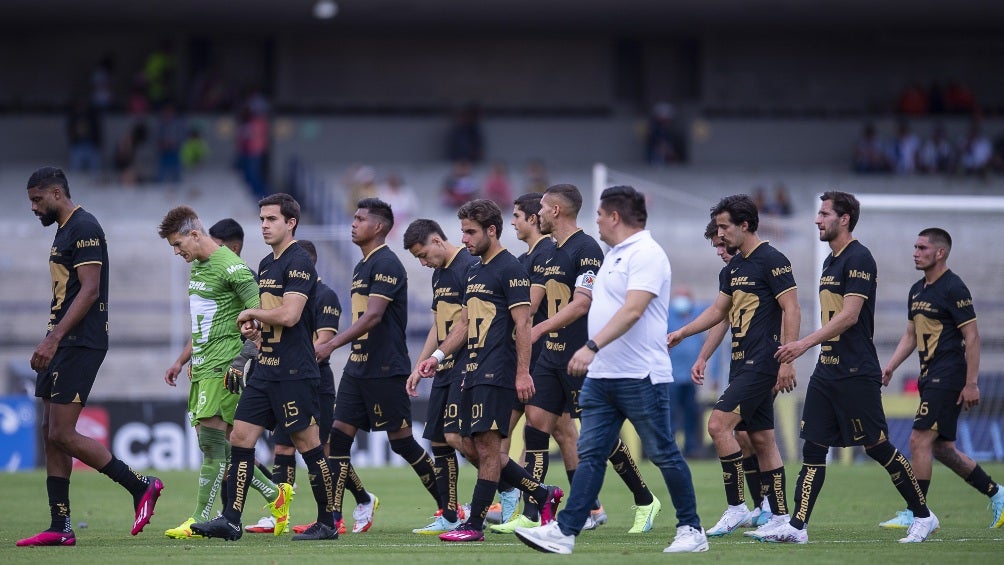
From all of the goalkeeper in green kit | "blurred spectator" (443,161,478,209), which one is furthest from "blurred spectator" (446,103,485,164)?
the goalkeeper in green kit

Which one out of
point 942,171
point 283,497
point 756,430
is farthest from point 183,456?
point 942,171

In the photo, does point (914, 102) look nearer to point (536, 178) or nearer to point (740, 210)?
point (536, 178)

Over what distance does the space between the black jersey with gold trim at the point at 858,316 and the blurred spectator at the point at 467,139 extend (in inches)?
861

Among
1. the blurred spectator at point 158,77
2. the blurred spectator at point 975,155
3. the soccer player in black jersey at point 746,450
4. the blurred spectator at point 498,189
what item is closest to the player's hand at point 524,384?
the soccer player in black jersey at point 746,450

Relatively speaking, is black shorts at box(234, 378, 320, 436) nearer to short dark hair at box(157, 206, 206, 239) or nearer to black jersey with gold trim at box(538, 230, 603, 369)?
short dark hair at box(157, 206, 206, 239)

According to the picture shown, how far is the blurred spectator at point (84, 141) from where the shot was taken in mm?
29938

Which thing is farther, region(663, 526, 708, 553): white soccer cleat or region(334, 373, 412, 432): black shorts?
region(334, 373, 412, 432): black shorts

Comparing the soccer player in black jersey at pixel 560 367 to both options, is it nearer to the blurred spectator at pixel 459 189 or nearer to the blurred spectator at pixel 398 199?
the blurred spectator at pixel 398 199

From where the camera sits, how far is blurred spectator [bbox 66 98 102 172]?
29.9 meters

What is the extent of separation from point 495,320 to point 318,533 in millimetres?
2012

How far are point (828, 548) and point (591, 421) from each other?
6.33ft

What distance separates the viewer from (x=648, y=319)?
27.5 ft

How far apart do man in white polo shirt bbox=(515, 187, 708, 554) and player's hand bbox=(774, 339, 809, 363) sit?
1.21 metres

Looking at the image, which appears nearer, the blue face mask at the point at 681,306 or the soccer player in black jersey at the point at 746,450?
the soccer player in black jersey at the point at 746,450
